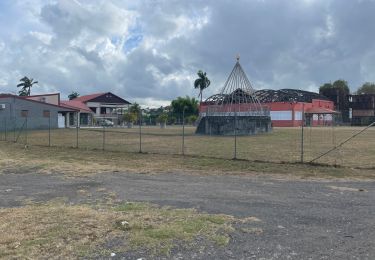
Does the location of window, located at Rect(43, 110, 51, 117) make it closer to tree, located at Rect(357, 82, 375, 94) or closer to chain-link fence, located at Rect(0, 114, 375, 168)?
chain-link fence, located at Rect(0, 114, 375, 168)

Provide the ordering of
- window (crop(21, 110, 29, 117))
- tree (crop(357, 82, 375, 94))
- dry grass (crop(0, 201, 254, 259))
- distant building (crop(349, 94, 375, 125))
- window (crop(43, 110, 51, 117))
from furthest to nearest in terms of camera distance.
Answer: tree (crop(357, 82, 375, 94))
distant building (crop(349, 94, 375, 125))
window (crop(43, 110, 51, 117))
window (crop(21, 110, 29, 117))
dry grass (crop(0, 201, 254, 259))

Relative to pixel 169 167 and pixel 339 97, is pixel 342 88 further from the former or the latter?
pixel 169 167

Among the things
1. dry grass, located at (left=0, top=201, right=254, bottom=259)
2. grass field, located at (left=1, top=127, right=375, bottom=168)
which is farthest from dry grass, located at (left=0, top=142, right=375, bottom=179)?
dry grass, located at (left=0, top=201, right=254, bottom=259)

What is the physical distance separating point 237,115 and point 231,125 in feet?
4.97

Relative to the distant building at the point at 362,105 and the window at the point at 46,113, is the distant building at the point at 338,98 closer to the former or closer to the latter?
the distant building at the point at 362,105

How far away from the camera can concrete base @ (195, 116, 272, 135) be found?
46.8 metres

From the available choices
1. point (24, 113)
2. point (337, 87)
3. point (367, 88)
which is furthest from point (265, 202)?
point (367, 88)

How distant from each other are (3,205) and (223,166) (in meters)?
8.83

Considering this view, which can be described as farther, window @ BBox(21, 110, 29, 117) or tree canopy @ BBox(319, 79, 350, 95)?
tree canopy @ BBox(319, 79, 350, 95)

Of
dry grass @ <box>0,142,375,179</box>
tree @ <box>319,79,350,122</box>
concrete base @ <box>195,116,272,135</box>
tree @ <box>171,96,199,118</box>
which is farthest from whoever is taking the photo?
tree @ <box>319,79,350,122</box>

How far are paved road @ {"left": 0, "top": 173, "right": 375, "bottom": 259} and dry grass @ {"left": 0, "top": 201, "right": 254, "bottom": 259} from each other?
497mm

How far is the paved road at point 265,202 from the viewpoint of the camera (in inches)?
236

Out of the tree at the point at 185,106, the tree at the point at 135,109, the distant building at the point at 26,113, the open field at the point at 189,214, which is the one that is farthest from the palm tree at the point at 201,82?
the open field at the point at 189,214

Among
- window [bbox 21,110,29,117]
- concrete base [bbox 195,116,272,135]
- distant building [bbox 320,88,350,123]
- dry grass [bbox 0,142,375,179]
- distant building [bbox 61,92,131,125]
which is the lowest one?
dry grass [bbox 0,142,375,179]
